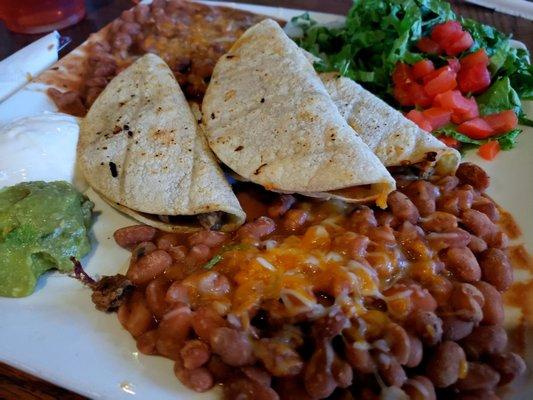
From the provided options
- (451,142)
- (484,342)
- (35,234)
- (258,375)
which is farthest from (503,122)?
(35,234)

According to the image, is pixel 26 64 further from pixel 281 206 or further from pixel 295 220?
pixel 295 220

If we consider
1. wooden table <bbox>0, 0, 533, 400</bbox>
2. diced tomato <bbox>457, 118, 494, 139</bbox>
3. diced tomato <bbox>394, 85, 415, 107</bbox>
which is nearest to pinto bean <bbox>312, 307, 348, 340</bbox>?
diced tomato <bbox>457, 118, 494, 139</bbox>

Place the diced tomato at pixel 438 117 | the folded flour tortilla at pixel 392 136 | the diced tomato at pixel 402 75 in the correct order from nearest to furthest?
the folded flour tortilla at pixel 392 136
the diced tomato at pixel 438 117
the diced tomato at pixel 402 75

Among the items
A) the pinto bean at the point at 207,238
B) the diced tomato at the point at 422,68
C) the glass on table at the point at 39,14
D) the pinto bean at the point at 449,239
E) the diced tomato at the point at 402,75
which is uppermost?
the diced tomato at the point at 422,68

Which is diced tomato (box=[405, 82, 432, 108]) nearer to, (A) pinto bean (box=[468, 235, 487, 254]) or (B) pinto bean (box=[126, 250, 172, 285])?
(A) pinto bean (box=[468, 235, 487, 254])

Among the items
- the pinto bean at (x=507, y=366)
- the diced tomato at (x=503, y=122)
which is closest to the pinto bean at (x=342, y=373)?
the pinto bean at (x=507, y=366)

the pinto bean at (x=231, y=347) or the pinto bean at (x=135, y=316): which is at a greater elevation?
the pinto bean at (x=231, y=347)

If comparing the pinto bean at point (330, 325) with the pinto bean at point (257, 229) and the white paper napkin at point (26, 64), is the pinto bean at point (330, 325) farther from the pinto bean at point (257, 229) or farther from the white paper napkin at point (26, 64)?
the white paper napkin at point (26, 64)
